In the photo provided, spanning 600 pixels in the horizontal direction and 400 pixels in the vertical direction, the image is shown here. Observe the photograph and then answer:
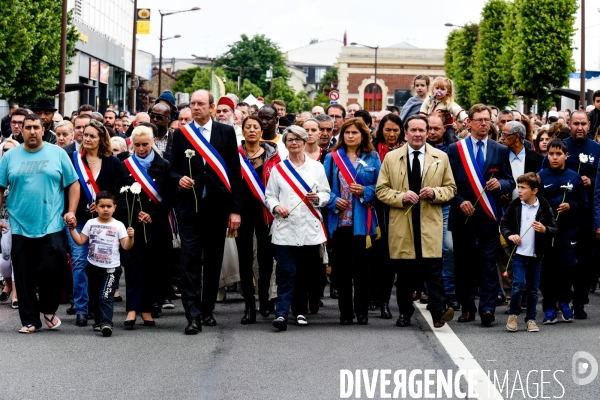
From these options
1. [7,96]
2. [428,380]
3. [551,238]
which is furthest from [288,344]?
[7,96]

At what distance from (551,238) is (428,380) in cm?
335

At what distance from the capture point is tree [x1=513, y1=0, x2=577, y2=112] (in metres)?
50.7

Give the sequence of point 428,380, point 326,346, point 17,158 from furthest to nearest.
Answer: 1. point 17,158
2. point 326,346
3. point 428,380

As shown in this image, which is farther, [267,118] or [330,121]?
[330,121]

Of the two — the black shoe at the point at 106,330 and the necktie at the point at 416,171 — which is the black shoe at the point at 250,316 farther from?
the necktie at the point at 416,171

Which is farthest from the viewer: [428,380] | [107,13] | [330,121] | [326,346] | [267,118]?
[107,13]

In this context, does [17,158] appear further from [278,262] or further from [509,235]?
[509,235]

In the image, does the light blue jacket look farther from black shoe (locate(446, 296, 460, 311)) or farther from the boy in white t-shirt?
the boy in white t-shirt

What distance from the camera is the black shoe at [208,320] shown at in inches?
456

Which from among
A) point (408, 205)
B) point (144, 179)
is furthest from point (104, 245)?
point (408, 205)

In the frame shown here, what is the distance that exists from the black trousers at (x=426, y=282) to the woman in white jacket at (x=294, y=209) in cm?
83

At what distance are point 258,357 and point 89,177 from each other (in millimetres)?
3145

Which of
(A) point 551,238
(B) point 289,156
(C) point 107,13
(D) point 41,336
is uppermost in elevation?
(C) point 107,13

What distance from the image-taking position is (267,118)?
12547mm
